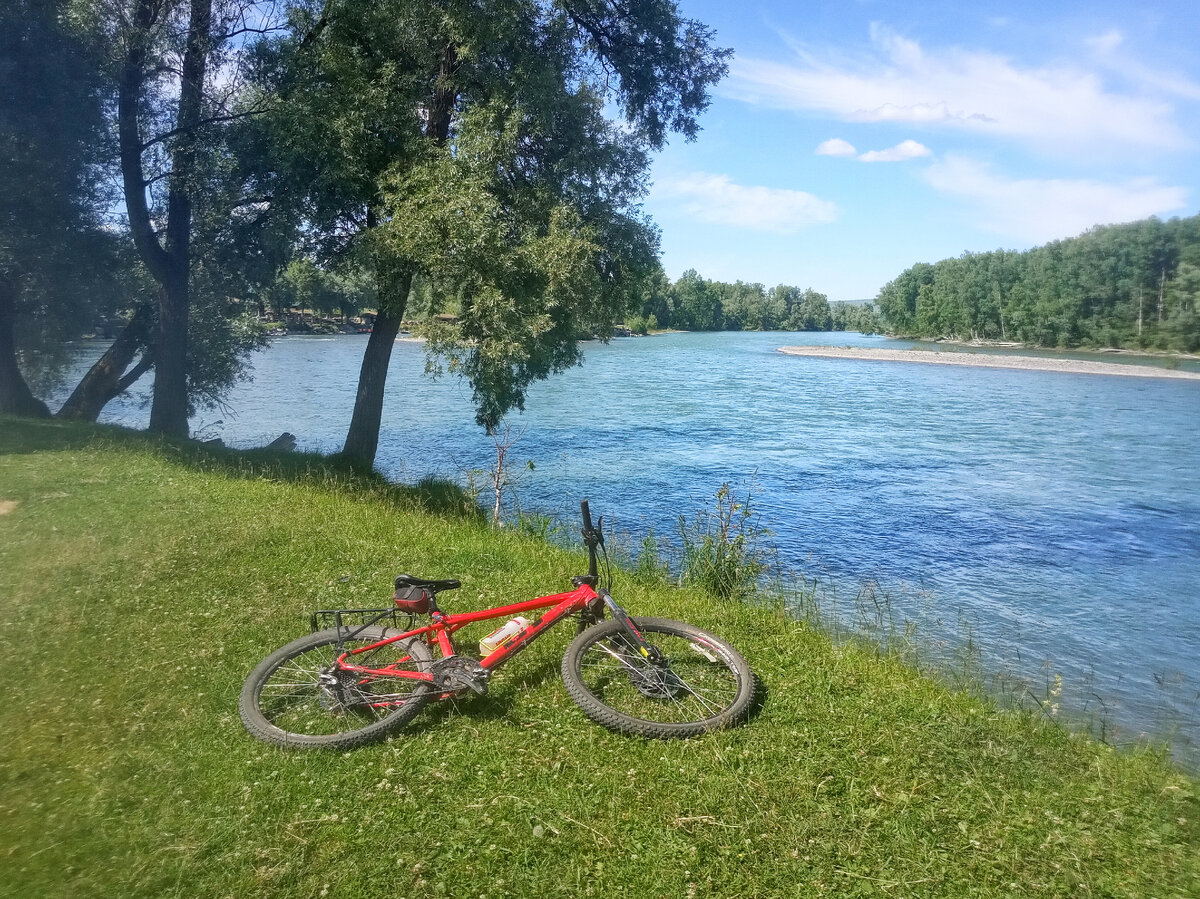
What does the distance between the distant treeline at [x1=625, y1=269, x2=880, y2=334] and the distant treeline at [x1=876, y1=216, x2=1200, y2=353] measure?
44.7 metres

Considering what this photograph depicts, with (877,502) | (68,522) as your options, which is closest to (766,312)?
(877,502)

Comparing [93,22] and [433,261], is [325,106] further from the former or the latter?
[93,22]

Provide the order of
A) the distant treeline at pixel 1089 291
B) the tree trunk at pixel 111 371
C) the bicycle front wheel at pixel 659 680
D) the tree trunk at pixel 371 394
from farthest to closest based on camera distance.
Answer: the distant treeline at pixel 1089 291
the tree trunk at pixel 111 371
the tree trunk at pixel 371 394
the bicycle front wheel at pixel 659 680

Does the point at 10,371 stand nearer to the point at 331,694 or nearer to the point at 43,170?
the point at 43,170

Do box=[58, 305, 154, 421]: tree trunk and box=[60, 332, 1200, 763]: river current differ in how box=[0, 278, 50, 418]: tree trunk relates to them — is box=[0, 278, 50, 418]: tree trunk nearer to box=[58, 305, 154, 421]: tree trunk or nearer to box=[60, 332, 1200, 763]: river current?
box=[58, 305, 154, 421]: tree trunk

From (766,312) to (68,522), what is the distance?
172852mm

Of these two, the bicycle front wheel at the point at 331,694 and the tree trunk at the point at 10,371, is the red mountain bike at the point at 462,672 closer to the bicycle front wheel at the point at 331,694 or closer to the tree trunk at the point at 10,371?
the bicycle front wheel at the point at 331,694

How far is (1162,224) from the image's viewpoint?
39969 millimetres

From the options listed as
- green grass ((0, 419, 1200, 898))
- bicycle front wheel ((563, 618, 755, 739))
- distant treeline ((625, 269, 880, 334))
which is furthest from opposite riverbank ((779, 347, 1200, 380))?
bicycle front wheel ((563, 618, 755, 739))

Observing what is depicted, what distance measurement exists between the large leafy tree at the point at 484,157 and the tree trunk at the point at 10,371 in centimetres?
819

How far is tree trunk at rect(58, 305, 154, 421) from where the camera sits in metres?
19.6

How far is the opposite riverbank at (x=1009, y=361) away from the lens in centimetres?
5506

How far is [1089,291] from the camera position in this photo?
51.4 metres

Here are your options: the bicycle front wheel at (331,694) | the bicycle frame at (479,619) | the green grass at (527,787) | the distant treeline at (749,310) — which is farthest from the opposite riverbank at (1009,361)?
the bicycle front wheel at (331,694)
